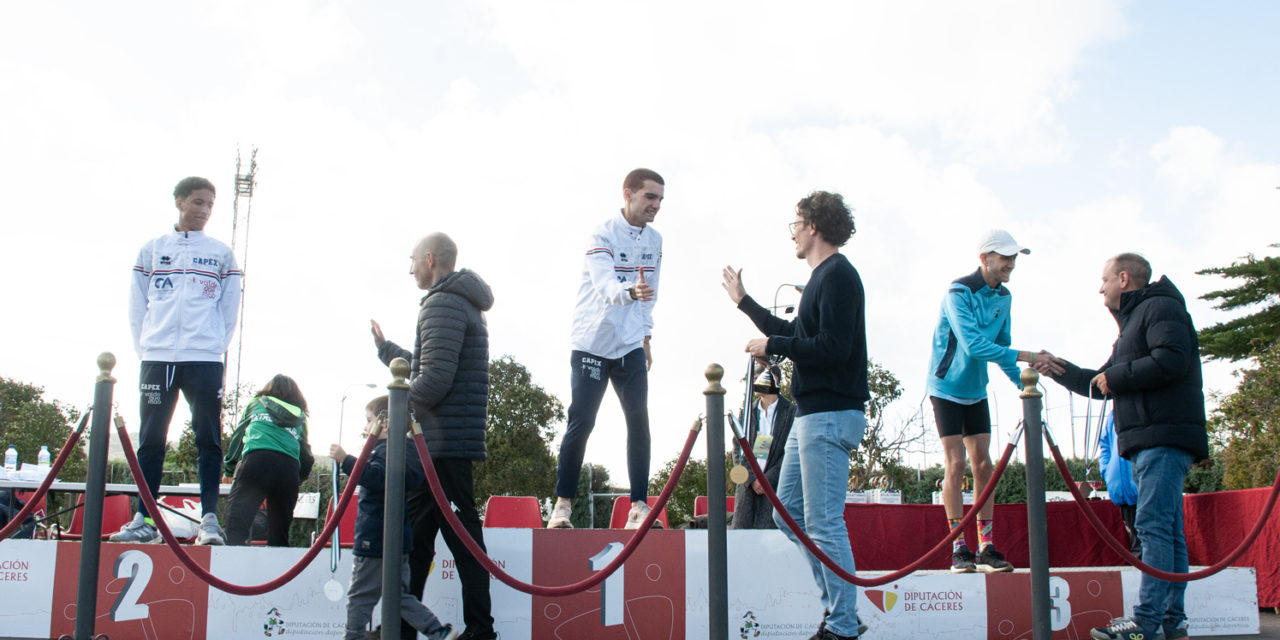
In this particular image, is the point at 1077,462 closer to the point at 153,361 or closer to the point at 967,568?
the point at 967,568

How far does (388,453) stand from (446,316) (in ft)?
2.61

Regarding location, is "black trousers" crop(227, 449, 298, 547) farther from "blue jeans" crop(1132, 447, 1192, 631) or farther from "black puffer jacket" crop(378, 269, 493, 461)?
"blue jeans" crop(1132, 447, 1192, 631)

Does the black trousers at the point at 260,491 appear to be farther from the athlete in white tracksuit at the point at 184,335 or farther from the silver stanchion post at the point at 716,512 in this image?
the silver stanchion post at the point at 716,512

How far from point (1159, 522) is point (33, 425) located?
4644cm

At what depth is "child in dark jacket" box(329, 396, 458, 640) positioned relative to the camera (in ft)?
14.6

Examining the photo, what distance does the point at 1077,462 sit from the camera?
20578 millimetres

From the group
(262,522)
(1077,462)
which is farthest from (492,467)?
(262,522)

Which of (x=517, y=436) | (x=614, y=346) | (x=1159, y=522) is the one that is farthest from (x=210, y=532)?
(x=517, y=436)

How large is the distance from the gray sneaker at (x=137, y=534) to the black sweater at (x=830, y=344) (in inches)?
151

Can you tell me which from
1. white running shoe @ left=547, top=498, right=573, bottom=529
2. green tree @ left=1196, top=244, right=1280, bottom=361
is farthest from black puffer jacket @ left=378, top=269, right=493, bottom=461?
green tree @ left=1196, top=244, right=1280, bottom=361

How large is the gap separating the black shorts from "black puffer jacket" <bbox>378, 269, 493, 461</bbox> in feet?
8.47

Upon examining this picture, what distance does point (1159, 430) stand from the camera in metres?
4.60

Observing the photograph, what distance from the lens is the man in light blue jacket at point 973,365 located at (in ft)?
17.2

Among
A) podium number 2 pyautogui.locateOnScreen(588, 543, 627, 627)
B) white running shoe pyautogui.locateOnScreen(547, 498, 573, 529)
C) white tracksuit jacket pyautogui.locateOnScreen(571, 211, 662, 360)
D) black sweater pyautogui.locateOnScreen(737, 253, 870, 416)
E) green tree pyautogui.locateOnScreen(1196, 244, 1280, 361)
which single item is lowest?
podium number 2 pyautogui.locateOnScreen(588, 543, 627, 627)
